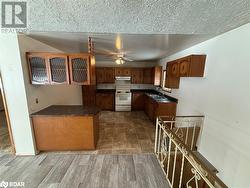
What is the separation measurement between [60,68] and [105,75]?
10.8ft

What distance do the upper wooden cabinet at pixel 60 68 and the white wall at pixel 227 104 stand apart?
7.77 ft

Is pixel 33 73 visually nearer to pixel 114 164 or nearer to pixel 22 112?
pixel 22 112

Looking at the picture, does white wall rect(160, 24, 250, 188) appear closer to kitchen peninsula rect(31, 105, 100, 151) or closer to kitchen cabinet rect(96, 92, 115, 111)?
kitchen peninsula rect(31, 105, 100, 151)

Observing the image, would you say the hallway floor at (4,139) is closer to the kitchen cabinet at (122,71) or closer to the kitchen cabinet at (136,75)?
the kitchen cabinet at (122,71)

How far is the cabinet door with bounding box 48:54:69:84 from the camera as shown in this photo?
237cm

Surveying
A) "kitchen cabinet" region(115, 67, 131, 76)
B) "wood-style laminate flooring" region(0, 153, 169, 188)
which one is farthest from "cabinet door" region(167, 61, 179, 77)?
"kitchen cabinet" region(115, 67, 131, 76)

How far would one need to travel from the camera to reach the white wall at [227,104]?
1664 millimetres

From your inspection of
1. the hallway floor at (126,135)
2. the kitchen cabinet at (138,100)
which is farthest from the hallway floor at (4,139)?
the kitchen cabinet at (138,100)

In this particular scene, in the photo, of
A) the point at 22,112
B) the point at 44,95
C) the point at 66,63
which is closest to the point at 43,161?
the point at 22,112

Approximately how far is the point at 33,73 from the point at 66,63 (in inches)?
25.5

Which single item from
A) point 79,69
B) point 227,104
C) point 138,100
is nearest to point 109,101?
point 138,100

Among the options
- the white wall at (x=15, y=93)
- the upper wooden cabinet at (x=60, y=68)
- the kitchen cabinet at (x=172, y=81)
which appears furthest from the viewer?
the kitchen cabinet at (x=172, y=81)

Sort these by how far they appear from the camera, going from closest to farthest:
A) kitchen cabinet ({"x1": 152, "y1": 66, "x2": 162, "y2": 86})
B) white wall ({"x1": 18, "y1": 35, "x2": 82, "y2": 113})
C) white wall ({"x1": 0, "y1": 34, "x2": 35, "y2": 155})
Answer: white wall ({"x1": 0, "y1": 34, "x2": 35, "y2": 155}) < white wall ({"x1": 18, "y1": 35, "x2": 82, "y2": 113}) < kitchen cabinet ({"x1": 152, "y1": 66, "x2": 162, "y2": 86})

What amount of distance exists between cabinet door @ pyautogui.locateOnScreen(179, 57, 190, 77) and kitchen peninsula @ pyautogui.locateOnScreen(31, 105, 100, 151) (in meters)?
2.15
